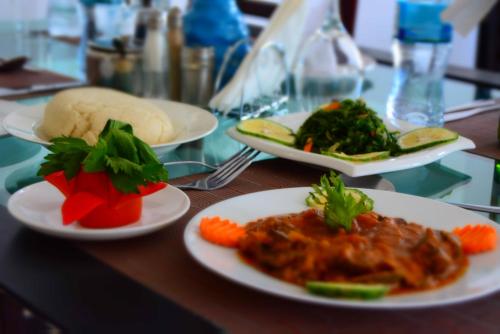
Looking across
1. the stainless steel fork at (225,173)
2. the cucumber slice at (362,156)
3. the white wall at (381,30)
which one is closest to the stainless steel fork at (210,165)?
the stainless steel fork at (225,173)

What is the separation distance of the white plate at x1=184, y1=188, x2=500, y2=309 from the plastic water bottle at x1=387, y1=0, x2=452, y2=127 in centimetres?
40

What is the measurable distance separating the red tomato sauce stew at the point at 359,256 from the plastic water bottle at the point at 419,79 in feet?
1.77

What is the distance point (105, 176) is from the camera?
0.77m

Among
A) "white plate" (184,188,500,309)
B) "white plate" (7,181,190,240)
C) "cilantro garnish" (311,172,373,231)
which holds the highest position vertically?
"cilantro garnish" (311,172,373,231)

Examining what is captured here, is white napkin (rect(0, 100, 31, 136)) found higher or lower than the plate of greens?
lower

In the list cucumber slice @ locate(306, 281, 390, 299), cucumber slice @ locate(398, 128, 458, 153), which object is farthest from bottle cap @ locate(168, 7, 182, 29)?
cucumber slice @ locate(306, 281, 390, 299)

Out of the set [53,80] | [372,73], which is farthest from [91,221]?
[372,73]

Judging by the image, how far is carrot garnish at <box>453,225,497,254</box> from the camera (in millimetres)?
723

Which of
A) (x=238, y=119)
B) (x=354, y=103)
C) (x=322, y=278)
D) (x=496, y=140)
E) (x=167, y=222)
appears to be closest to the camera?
(x=322, y=278)

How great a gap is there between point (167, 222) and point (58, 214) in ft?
0.39

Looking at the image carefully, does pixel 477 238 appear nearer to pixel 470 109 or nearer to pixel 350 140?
pixel 350 140

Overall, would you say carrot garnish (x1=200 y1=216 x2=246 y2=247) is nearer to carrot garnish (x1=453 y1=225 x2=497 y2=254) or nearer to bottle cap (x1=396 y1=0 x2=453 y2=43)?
carrot garnish (x1=453 y1=225 x2=497 y2=254)

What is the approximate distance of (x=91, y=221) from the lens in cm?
77

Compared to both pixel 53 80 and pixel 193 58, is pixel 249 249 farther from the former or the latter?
pixel 53 80
